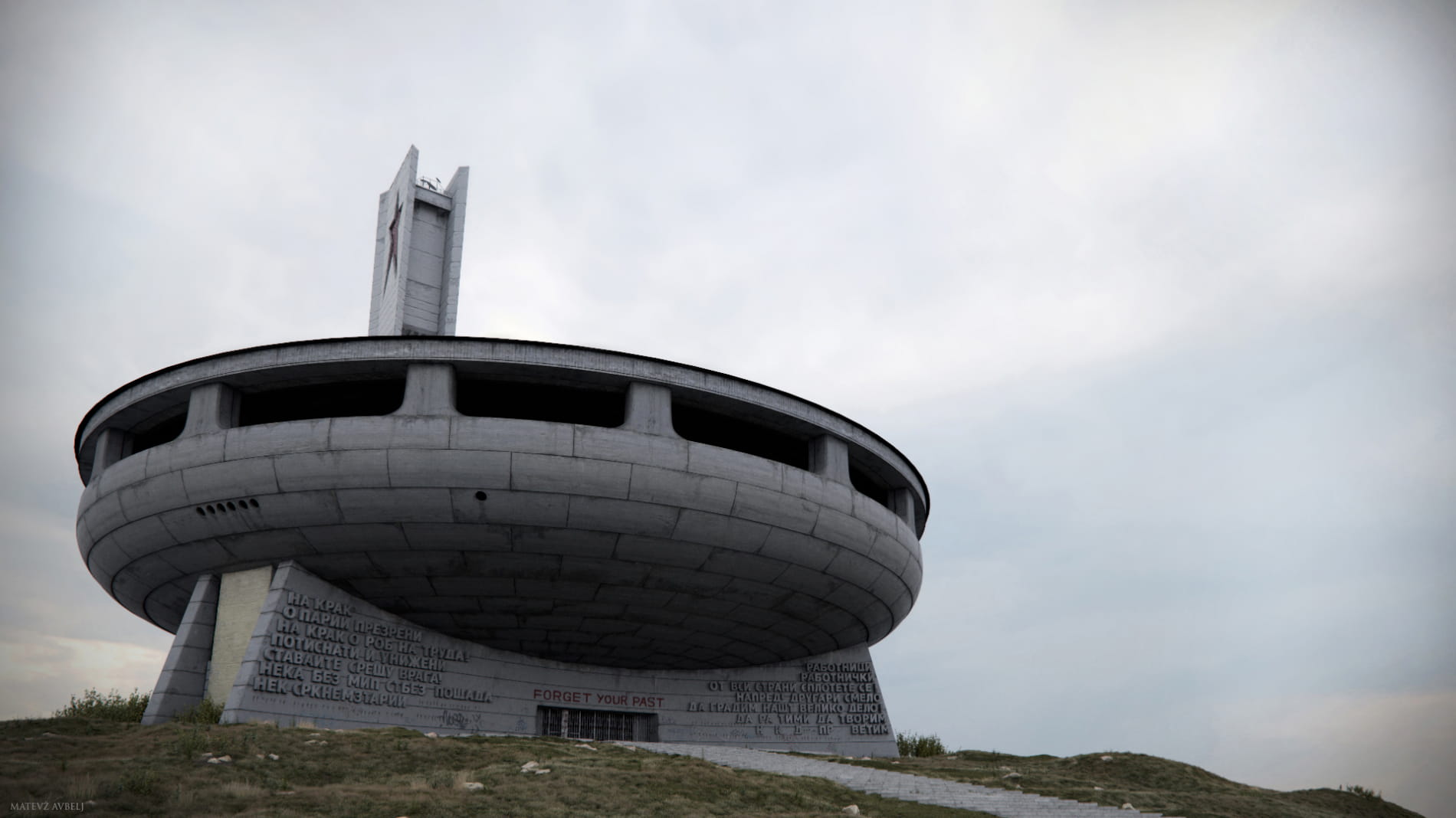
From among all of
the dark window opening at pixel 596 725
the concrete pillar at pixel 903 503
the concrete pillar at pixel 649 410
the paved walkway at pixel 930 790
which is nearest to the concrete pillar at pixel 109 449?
the dark window opening at pixel 596 725

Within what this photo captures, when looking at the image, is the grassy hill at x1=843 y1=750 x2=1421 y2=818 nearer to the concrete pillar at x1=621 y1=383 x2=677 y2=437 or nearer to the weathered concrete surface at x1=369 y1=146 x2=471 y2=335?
the concrete pillar at x1=621 y1=383 x2=677 y2=437

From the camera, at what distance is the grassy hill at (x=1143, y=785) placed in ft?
69.4

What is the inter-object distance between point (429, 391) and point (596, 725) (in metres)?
11.8

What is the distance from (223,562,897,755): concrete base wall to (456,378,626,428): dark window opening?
5742 mm

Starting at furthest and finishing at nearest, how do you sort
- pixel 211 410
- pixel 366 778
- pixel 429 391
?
pixel 211 410, pixel 429 391, pixel 366 778

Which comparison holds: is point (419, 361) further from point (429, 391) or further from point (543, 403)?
point (543, 403)

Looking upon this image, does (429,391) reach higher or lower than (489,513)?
higher

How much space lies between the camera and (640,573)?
2591 cm

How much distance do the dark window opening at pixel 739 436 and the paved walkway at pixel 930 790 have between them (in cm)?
881

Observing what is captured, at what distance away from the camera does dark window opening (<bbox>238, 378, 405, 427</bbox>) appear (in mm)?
26266

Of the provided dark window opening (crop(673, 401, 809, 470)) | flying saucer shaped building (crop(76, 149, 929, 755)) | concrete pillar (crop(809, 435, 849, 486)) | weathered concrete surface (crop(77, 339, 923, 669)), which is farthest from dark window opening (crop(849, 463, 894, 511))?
weathered concrete surface (crop(77, 339, 923, 669))

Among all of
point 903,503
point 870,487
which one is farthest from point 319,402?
point 903,503

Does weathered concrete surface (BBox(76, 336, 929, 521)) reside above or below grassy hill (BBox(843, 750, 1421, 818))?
above

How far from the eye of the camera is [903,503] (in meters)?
33.3
